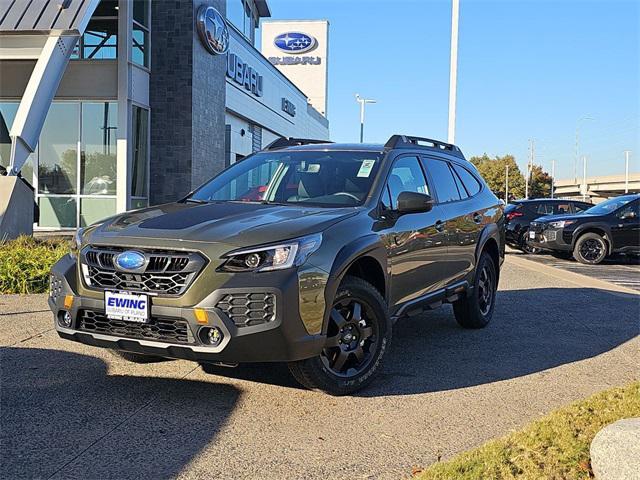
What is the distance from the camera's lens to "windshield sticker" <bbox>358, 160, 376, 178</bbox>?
5.36 metres

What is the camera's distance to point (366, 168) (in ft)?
17.8

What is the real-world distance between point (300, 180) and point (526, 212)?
1458cm

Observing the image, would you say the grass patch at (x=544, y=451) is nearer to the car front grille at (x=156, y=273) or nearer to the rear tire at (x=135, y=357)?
the car front grille at (x=156, y=273)

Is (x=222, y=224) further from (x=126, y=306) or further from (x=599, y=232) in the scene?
(x=599, y=232)

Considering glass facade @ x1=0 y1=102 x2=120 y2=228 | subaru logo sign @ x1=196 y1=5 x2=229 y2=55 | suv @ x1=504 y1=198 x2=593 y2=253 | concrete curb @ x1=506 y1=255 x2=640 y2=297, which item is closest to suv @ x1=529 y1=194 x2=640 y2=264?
suv @ x1=504 y1=198 x2=593 y2=253

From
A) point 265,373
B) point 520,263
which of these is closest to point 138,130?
point 520,263

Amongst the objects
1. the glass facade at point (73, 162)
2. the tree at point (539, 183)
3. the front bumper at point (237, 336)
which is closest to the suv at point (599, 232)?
the glass facade at point (73, 162)

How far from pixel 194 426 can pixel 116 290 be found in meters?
0.95

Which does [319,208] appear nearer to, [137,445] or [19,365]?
[137,445]

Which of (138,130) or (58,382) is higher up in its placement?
(138,130)

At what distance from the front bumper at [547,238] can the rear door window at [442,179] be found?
1011cm

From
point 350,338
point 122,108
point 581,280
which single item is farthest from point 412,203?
point 122,108

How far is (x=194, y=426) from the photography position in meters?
3.97

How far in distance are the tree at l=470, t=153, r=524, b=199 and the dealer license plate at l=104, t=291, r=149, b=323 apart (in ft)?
298
